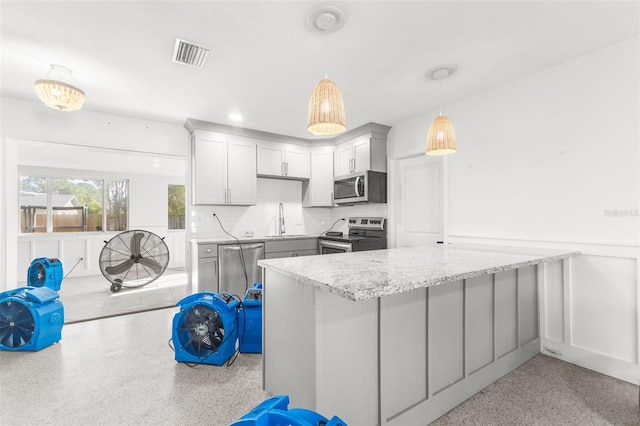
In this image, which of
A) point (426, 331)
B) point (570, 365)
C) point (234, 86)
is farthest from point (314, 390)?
Answer: point (234, 86)

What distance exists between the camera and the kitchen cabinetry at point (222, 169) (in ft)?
12.8

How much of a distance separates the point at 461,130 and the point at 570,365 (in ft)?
7.60

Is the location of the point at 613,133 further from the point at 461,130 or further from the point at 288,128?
the point at 288,128

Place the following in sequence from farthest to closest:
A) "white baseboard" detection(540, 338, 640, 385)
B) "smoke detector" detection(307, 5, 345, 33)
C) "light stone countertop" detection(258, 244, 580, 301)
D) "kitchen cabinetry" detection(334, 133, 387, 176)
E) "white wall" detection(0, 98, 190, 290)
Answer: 1. "kitchen cabinetry" detection(334, 133, 387, 176)
2. "white wall" detection(0, 98, 190, 290)
3. "white baseboard" detection(540, 338, 640, 385)
4. "smoke detector" detection(307, 5, 345, 33)
5. "light stone countertop" detection(258, 244, 580, 301)

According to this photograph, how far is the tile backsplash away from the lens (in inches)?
167

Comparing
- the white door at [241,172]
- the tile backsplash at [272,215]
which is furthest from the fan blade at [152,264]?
the white door at [241,172]

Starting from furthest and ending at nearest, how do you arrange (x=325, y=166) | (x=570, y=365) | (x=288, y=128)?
(x=325, y=166) < (x=288, y=128) < (x=570, y=365)

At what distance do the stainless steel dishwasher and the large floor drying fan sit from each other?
1.04 m

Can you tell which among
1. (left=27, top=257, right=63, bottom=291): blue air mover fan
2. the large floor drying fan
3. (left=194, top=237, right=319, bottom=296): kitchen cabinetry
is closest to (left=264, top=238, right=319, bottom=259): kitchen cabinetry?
(left=194, top=237, right=319, bottom=296): kitchen cabinetry

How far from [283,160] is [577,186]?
3.47 m

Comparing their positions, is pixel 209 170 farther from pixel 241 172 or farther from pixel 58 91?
pixel 58 91

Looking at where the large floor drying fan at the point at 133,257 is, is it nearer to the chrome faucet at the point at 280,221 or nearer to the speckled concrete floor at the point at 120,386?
the speckled concrete floor at the point at 120,386

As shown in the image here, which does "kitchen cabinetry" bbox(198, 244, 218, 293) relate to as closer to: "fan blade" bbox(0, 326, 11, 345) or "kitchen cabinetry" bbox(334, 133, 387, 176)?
"fan blade" bbox(0, 326, 11, 345)

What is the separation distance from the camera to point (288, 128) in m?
4.16
